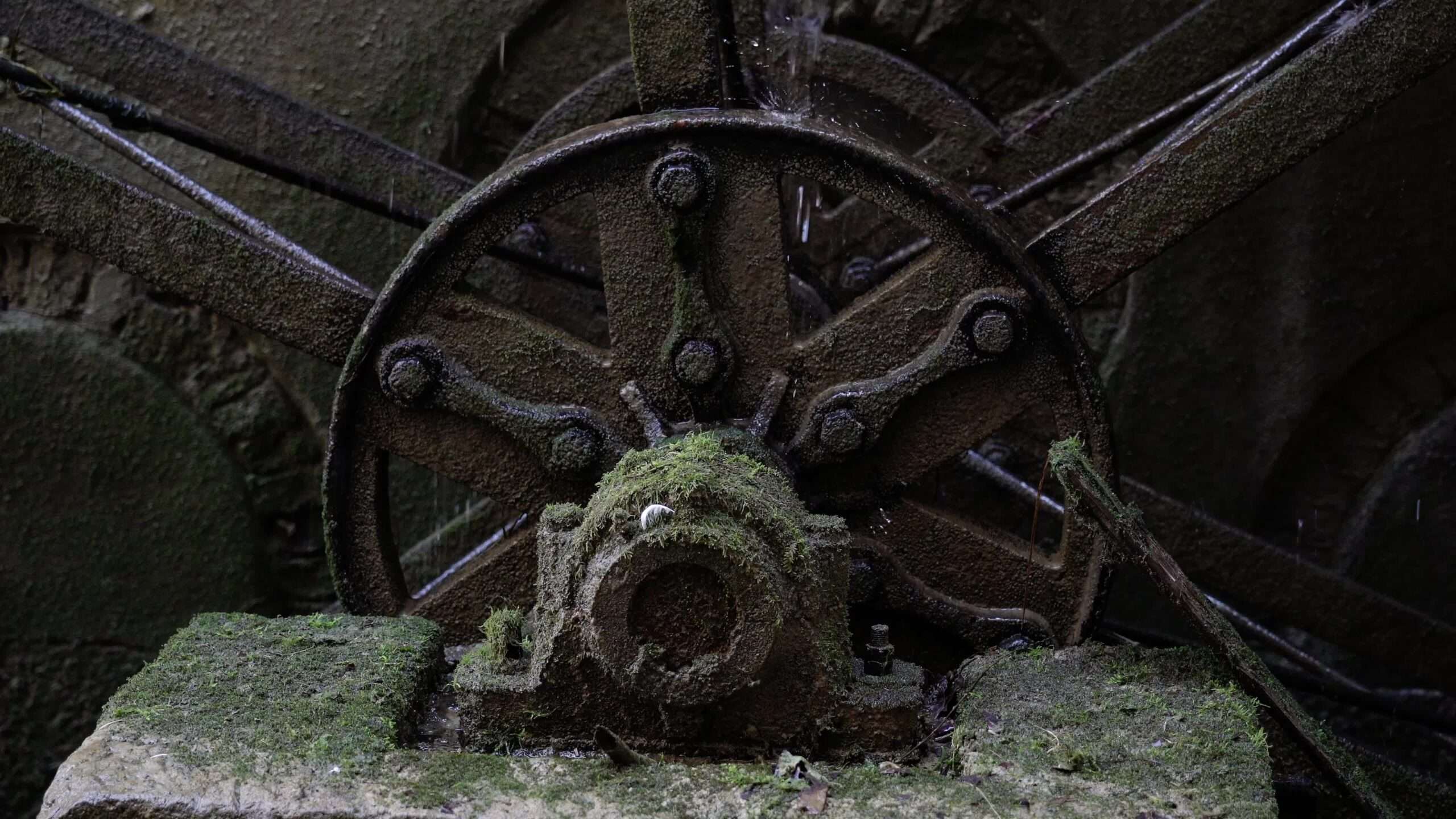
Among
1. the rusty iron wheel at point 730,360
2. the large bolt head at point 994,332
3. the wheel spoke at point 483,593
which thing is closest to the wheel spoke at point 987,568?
the rusty iron wheel at point 730,360

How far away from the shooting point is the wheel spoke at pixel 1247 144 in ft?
9.19

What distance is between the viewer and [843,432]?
287 centimetres

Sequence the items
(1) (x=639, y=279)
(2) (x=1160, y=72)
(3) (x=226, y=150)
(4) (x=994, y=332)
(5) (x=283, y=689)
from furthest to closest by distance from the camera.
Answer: (2) (x=1160, y=72) → (3) (x=226, y=150) → (1) (x=639, y=279) → (4) (x=994, y=332) → (5) (x=283, y=689)

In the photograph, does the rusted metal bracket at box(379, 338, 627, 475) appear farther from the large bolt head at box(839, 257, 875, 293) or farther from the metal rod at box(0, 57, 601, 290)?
the large bolt head at box(839, 257, 875, 293)

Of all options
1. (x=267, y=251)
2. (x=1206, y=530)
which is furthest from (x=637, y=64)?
(x=1206, y=530)

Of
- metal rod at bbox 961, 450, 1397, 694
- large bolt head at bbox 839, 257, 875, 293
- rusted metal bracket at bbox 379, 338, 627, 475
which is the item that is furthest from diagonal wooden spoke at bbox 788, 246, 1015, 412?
large bolt head at bbox 839, 257, 875, 293

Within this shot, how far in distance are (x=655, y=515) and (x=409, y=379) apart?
2.76 feet

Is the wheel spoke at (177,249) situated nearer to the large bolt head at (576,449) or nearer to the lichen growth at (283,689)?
the large bolt head at (576,449)

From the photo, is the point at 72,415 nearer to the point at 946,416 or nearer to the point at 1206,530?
the point at 946,416

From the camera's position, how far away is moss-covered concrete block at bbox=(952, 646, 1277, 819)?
2.08 m

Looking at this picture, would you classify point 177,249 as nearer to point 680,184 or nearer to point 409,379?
point 409,379

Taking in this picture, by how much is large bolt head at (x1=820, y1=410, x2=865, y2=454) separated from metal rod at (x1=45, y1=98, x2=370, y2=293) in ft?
3.02

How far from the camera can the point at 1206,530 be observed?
3.80 m

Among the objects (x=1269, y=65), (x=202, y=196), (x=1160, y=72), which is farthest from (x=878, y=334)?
(x=202, y=196)
